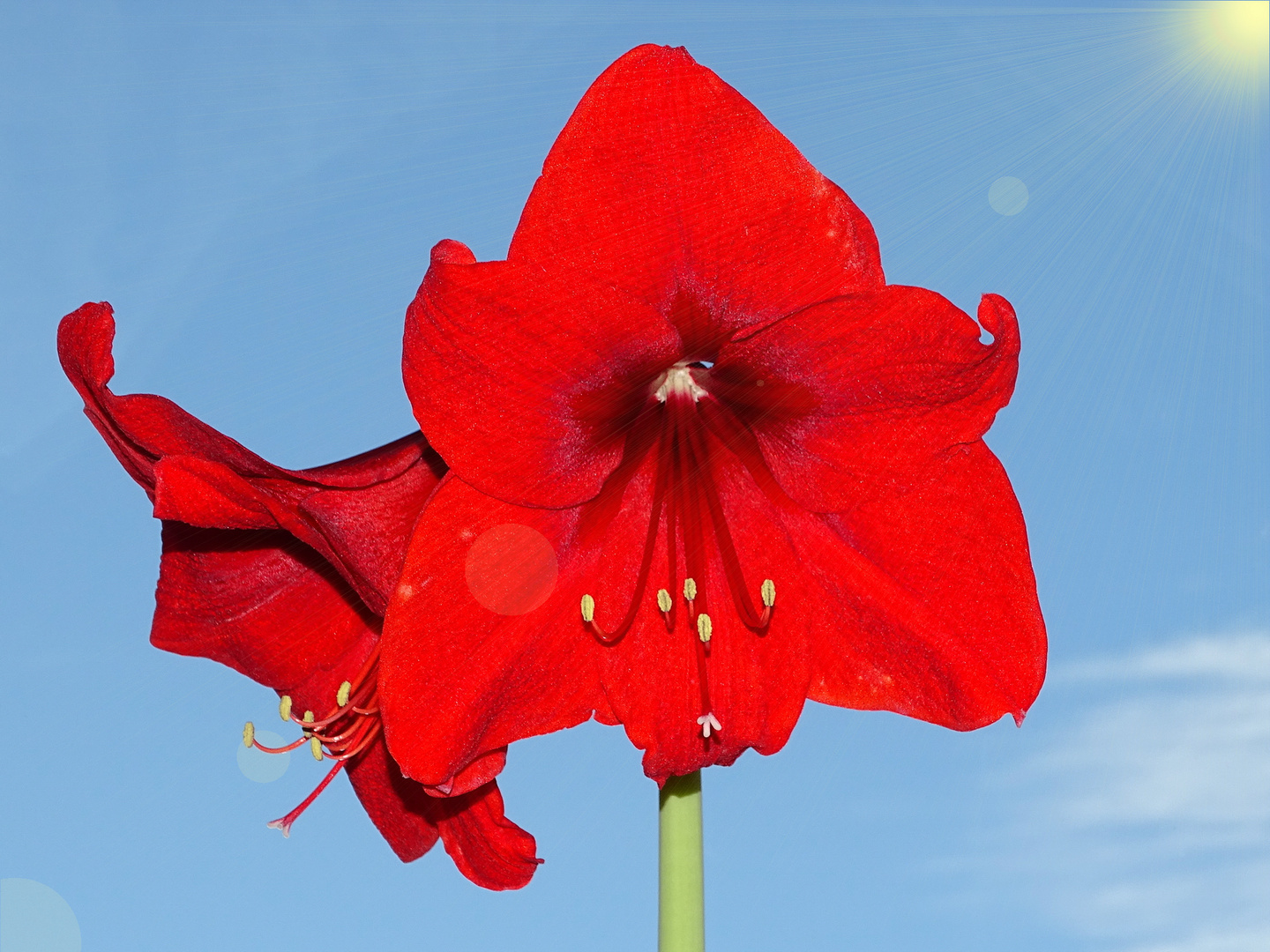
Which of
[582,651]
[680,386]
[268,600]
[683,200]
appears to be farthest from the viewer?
[268,600]

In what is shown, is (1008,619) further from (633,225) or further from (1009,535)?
(633,225)

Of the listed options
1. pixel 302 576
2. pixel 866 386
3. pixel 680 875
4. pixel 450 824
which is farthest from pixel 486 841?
Answer: pixel 866 386

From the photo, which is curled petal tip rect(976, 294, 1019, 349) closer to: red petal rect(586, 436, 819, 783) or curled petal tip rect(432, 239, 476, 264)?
red petal rect(586, 436, 819, 783)

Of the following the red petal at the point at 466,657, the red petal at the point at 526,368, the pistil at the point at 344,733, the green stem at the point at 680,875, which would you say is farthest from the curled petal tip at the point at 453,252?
the green stem at the point at 680,875

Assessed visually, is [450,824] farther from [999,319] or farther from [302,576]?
[999,319]

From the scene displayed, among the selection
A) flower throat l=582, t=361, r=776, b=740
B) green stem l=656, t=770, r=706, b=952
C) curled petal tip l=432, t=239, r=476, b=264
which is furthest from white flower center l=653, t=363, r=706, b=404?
green stem l=656, t=770, r=706, b=952

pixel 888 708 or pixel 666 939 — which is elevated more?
pixel 888 708

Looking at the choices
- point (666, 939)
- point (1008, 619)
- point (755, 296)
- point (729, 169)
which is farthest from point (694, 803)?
point (729, 169)
